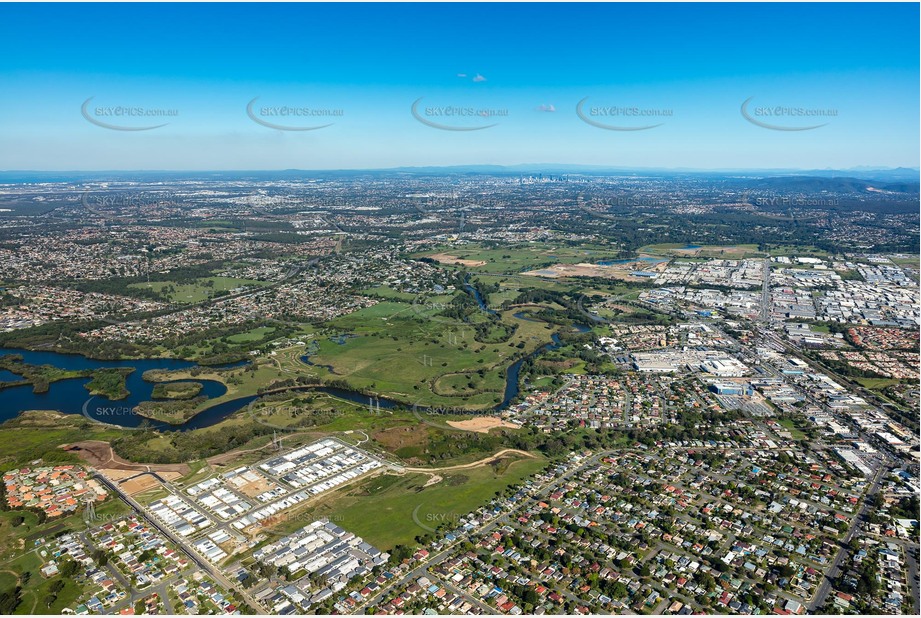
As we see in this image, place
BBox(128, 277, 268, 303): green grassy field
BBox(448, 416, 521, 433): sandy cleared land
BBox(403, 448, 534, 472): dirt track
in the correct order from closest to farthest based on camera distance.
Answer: BBox(403, 448, 534, 472): dirt track, BBox(448, 416, 521, 433): sandy cleared land, BBox(128, 277, 268, 303): green grassy field

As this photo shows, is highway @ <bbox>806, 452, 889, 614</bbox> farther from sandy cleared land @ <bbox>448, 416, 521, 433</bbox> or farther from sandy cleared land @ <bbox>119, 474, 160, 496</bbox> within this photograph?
sandy cleared land @ <bbox>119, 474, 160, 496</bbox>

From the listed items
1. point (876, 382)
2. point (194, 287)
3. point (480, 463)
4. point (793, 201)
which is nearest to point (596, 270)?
point (876, 382)

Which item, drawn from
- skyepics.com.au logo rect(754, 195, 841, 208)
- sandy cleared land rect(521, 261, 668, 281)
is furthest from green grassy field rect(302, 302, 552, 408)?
skyepics.com.au logo rect(754, 195, 841, 208)

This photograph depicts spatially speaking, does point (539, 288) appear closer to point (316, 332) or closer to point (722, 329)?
point (722, 329)

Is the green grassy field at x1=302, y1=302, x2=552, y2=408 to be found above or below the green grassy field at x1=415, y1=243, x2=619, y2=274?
below

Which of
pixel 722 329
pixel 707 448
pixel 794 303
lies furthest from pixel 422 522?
pixel 794 303
